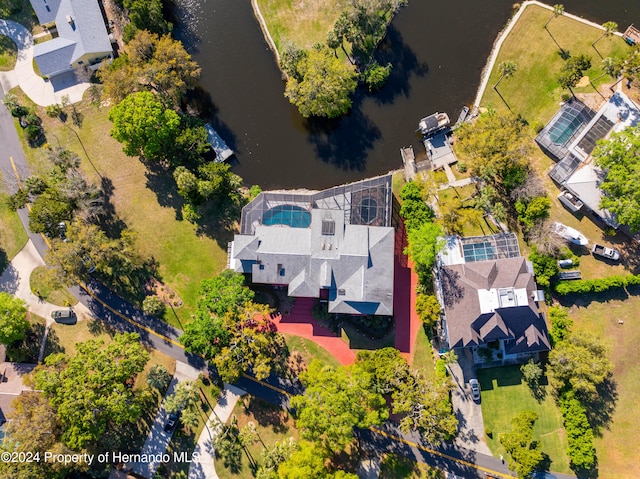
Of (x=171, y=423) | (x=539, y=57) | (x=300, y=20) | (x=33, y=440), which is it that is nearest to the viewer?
(x=33, y=440)

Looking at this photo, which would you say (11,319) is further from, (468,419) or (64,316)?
(468,419)

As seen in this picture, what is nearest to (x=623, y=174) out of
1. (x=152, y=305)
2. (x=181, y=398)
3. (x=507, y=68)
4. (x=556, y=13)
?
(x=507, y=68)

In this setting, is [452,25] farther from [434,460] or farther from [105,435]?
[105,435]

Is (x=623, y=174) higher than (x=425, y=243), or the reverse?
(x=623, y=174)

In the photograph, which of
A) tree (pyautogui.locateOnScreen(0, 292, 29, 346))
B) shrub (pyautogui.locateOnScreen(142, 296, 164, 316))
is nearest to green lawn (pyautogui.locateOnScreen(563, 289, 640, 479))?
shrub (pyautogui.locateOnScreen(142, 296, 164, 316))

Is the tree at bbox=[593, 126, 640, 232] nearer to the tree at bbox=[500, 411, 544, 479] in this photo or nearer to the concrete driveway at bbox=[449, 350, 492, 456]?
the concrete driveway at bbox=[449, 350, 492, 456]

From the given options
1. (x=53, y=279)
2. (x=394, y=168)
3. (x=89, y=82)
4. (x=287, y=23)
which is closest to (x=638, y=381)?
(x=394, y=168)

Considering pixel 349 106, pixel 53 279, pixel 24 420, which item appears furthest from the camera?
pixel 349 106
